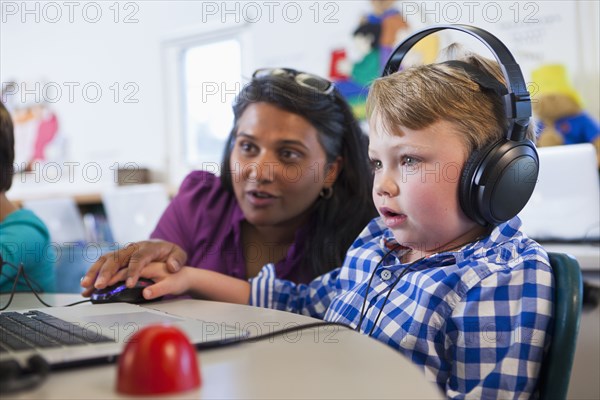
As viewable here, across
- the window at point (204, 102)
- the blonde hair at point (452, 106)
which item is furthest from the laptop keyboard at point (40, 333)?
the window at point (204, 102)

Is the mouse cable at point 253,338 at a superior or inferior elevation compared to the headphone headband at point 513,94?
inferior

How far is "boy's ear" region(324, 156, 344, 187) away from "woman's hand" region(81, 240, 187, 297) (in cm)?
41

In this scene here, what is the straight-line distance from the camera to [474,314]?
76cm

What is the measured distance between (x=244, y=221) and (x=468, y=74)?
0.68 meters

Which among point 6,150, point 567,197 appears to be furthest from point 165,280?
point 567,197

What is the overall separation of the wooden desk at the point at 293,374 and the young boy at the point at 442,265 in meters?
0.17

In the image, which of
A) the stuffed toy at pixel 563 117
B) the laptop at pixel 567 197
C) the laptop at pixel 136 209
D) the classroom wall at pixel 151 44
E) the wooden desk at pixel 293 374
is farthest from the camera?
the laptop at pixel 136 209

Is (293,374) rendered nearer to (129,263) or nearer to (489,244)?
(489,244)

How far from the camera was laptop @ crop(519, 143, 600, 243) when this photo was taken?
1.73 metres

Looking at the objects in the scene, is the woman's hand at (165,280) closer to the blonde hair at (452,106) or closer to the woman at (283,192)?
the woman at (283,192)

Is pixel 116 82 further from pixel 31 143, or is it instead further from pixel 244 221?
pixel 244 221

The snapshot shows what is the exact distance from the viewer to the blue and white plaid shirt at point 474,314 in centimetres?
72

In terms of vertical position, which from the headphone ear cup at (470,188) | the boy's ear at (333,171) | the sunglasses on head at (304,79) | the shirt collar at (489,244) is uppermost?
the sunglasses on head at (304,79)

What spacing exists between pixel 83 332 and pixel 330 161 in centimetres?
84
